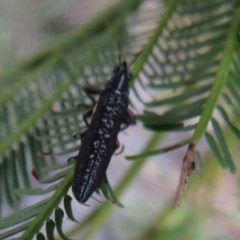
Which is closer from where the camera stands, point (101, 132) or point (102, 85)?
point (101, 132)

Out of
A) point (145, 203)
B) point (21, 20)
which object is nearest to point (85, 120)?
point (21, 20)

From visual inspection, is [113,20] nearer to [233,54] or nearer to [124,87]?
[124,87]

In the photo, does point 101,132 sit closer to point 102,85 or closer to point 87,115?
point 87,115

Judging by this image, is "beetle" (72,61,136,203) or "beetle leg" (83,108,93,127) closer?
Answer: "beetle" (72,61,136,203)

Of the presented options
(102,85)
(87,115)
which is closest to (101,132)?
(87,115)

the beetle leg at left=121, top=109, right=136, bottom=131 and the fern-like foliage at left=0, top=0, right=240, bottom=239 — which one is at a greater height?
the fern-like foliage at left=0, top=0, right=240, bottom=239
